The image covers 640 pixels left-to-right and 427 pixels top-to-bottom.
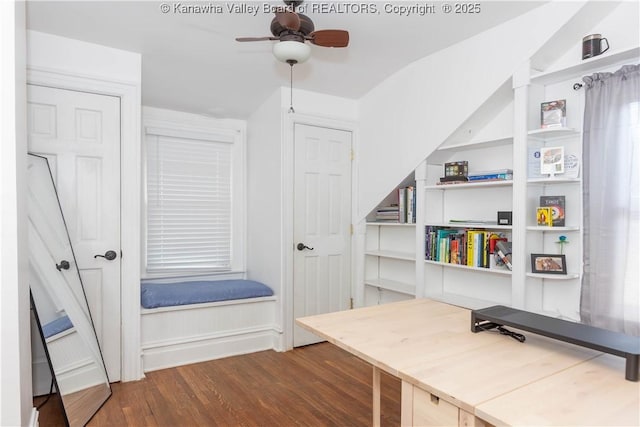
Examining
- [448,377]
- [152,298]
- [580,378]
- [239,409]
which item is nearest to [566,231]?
[580,378]

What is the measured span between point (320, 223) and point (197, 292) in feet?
4.35

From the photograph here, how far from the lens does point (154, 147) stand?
12.8 ft

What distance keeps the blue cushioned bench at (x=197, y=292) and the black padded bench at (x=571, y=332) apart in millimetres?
2277

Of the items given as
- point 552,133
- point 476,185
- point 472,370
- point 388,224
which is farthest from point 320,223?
point 472,370

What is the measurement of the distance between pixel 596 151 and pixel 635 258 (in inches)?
25.9

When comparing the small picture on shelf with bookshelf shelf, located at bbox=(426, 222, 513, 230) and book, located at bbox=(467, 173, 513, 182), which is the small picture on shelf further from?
bookshelf shelf, located at bbox=(426, 222, 513, 230)

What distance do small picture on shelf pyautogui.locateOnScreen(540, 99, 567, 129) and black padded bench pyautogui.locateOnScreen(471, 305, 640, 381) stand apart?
1407mm

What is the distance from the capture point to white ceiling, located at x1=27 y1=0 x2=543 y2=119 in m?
2.46

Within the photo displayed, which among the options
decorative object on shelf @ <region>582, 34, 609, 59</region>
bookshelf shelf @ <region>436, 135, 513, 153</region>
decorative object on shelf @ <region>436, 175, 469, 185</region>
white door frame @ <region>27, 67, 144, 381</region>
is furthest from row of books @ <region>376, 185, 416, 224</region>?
white door frame @ <region>27, 67, 144, 381</region>

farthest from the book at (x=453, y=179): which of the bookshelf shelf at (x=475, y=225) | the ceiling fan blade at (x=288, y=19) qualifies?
the ceiling fan blade at (x=288, y=19)

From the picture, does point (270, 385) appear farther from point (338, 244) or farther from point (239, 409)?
point (338, 244)

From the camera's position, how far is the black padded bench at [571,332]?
125cm

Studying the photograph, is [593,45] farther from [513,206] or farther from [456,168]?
[456,168]

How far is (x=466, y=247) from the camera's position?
3.04m
